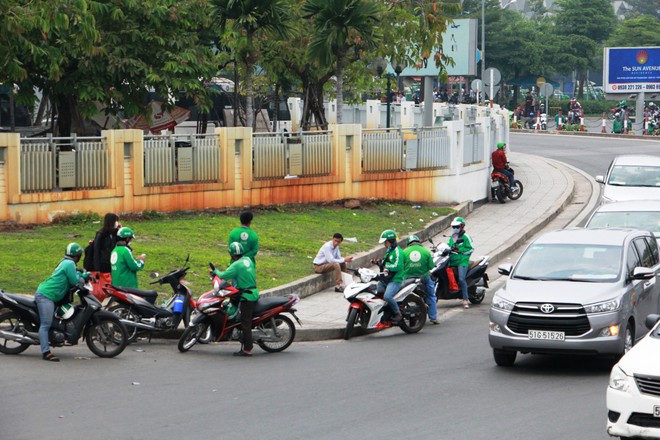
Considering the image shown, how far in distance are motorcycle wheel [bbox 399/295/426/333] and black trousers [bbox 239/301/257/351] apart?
300 cm

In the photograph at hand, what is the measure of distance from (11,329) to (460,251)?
7.99m

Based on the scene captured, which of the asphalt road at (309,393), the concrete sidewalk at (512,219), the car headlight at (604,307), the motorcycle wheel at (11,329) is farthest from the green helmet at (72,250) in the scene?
the car headlight at (604,307)

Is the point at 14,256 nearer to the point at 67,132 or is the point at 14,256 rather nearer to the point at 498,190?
the point at 67,132

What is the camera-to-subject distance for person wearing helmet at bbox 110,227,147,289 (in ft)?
50.7

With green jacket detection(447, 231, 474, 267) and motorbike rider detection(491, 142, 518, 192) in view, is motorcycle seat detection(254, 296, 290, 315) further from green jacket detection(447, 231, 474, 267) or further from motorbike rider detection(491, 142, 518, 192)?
motorbike rider detection(491, 142, 518, 192)

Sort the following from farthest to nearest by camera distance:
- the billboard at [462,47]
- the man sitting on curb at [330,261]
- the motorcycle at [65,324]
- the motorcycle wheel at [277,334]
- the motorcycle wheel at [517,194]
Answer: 1. the billboard at [462,47]
2. the motorcycle wheel at [517,194]
3. the man sitting on curb at [330,261]
4. the motorcycle wheel at [277,334]
5. the motorcycle at [65,324]

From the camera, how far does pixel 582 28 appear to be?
89000 millimetres

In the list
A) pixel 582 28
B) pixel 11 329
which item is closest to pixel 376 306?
pixel 11 329

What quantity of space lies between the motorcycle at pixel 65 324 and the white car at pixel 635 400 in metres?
6.73

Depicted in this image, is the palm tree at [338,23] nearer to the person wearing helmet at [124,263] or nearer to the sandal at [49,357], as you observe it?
the person wearing helmet at [124,263]

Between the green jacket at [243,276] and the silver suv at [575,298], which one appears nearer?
the silver suv at [575,298]

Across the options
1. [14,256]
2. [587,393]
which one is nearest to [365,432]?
[587,393]

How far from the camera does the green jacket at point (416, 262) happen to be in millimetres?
17172

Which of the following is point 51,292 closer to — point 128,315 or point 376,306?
point 128,315
